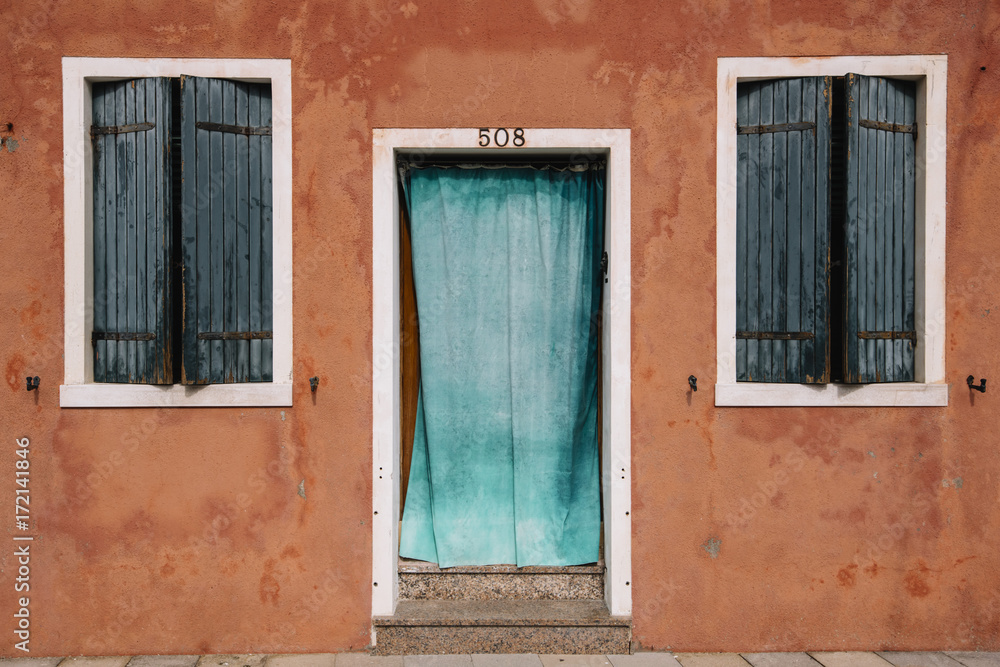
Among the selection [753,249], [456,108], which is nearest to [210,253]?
[456,108]

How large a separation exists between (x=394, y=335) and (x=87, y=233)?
74.7 inches

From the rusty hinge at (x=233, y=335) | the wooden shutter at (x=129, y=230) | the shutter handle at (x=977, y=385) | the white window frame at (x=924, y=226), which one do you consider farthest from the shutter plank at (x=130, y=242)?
the shutter handle at (x=977, y=385)

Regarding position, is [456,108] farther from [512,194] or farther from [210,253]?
[210,253]

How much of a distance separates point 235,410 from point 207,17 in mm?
2307

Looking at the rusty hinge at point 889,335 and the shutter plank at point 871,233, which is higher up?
the shutter plank at point 871,233

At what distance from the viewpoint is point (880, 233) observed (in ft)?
14.3

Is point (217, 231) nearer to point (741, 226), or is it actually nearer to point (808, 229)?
point (741, 226)

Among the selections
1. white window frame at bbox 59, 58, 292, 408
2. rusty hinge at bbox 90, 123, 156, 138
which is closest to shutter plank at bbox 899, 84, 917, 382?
white window frame at bbox 59, 58, 292, 408

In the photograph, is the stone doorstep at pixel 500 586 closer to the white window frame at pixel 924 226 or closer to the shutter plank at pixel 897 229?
the white window frame at pixel 924 226

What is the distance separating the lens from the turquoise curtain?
4488 millimetres

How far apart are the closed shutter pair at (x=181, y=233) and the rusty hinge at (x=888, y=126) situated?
3540 mm

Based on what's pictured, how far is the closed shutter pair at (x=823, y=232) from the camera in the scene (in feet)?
14.1

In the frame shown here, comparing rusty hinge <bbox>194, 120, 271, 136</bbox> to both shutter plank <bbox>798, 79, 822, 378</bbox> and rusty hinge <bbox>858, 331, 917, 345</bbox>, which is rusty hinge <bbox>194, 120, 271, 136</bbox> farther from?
rusty hinge <bbox>858, 331, 917, 345</bbox>

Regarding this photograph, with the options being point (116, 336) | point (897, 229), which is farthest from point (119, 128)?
point (897, 229)
